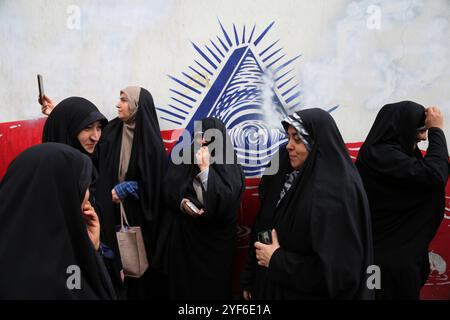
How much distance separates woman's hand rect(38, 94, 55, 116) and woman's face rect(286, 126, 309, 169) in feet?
6.42

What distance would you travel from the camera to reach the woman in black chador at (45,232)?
1.33m

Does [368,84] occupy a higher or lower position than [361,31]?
lower

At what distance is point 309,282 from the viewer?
2.00m

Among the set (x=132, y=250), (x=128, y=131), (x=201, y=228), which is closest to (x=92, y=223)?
(x=132, y=250)

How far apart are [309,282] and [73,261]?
1.05m

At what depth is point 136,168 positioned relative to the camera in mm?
3164

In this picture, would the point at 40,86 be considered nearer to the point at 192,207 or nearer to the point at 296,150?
the point at 192,207

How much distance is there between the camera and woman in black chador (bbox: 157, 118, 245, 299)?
2.97m

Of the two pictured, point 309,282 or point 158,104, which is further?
point 158,104

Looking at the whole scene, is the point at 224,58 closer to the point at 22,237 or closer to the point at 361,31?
the point at 361,31

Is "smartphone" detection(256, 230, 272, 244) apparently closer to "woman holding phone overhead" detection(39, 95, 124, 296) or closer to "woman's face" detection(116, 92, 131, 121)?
"woman holding phone overhead" detection(39, 95, 124, 296)

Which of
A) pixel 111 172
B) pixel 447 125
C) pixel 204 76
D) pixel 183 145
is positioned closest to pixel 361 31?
pixel 447 125

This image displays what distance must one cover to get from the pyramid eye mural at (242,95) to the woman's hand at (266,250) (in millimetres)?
1278

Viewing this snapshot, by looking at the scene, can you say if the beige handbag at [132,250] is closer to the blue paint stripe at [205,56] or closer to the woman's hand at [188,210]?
the woman's hand at [188,210]
